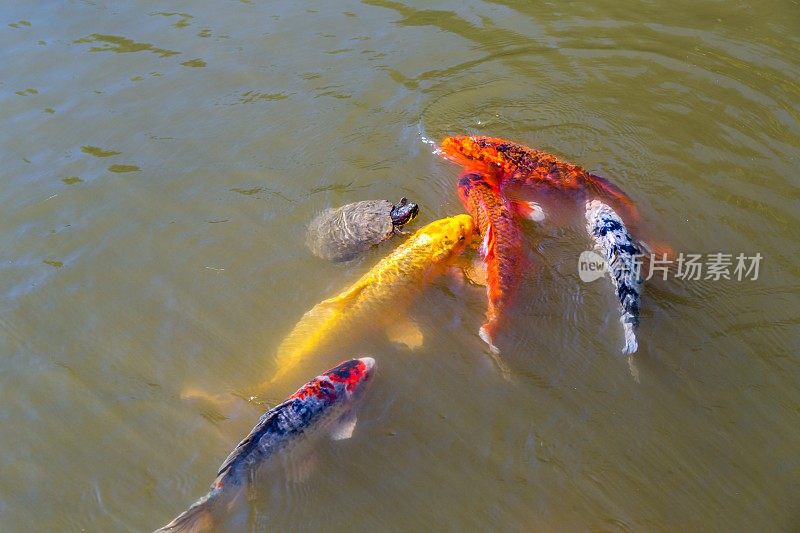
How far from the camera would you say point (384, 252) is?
605 cm

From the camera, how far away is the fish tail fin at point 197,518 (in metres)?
3.96

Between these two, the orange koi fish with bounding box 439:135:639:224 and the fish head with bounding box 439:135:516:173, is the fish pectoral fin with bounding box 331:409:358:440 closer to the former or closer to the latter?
the orange koi fish with bounding box 439:135:639:224

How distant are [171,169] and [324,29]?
3332 mm

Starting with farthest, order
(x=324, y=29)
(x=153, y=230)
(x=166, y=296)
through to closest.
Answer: (x=324, y=29) < (x=153, y=230) < (x=166, y=296)

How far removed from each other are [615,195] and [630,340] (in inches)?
73.5

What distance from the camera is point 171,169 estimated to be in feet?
22.6

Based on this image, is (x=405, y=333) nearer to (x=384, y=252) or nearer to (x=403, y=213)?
(x=384, y=252)

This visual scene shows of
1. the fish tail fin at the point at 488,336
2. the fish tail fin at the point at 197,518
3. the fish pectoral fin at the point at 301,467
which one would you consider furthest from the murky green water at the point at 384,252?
the fish tail fin at the point at 197,518

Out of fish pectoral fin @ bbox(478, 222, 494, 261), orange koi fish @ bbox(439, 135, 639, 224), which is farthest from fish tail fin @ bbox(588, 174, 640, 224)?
fish pectoral fin @ bbox(478, 222, 494, 261)

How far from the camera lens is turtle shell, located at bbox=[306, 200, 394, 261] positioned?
5844 mm

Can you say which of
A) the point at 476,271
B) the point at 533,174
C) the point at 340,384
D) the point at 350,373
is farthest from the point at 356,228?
the point at 533,174

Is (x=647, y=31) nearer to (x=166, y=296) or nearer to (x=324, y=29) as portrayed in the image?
(x=324, y=29)

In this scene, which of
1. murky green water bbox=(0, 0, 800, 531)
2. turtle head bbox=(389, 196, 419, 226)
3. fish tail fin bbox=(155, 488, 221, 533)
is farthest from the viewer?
turtle head bbox=(389, 196, 419, 226)

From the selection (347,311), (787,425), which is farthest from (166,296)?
(787,425)
